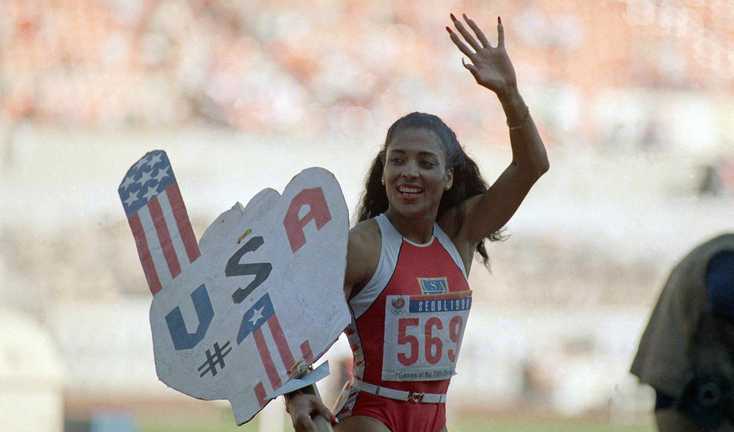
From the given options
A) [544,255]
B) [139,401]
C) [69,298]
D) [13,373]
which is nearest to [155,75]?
[69,298]

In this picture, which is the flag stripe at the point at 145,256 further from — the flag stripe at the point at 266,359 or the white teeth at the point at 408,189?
the white teeth at the point at 408,189

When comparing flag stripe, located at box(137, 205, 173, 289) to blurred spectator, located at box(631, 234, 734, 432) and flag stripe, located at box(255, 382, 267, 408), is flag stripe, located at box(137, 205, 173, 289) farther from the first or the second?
blurred spectator, located at box(631, 234, 734, 432)

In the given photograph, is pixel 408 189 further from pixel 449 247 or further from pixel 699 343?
pixel 699 343

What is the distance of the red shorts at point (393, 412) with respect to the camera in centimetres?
392

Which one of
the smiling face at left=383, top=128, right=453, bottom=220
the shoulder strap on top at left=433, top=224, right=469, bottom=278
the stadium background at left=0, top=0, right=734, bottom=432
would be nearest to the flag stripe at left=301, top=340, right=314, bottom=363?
the smiling face at left=383, top=128, right=453, bottom=220

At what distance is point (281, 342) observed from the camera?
131 inches

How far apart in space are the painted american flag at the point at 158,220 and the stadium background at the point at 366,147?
838 centimetres

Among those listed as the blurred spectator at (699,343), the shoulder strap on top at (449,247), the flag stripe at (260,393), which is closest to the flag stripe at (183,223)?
the flag stripe at (260,393)

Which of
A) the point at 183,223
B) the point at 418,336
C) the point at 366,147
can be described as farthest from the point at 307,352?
the point at 366,147

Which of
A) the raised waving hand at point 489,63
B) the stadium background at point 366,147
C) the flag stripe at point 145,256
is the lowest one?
the stadium background at point 366,147

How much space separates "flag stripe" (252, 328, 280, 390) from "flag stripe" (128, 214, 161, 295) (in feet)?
1.32

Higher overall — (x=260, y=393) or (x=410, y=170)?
(x=410, y=170)

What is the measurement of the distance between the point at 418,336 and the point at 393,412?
223 millimetres

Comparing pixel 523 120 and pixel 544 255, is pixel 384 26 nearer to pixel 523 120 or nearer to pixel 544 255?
pixel 544 255
